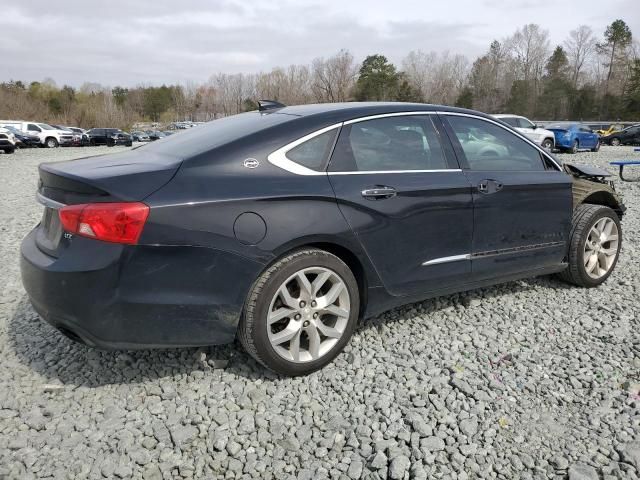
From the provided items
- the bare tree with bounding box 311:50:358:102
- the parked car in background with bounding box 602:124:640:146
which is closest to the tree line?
the bare tree with bounding box 311:50:358:102

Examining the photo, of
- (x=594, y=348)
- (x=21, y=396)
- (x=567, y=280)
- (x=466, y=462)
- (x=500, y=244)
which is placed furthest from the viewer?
(x=567, y=280)

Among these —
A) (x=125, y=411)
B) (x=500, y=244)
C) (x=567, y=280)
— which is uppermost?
(x=500, y=244)

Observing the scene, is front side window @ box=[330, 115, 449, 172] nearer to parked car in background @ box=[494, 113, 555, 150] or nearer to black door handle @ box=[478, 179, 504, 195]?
black door handle @ box=[478, 179, 504, 195]

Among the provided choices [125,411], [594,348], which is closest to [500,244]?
[594,348]

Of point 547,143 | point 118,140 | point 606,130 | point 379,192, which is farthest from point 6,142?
point 606,130

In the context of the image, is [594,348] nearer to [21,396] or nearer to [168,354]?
[168,354]

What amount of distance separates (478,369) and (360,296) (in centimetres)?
82

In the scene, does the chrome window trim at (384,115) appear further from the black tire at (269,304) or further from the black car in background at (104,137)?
the black car in background at (104,137)

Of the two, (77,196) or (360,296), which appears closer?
Result: (77,196)

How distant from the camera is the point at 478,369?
3.05 m

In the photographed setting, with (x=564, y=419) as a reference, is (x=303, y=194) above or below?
above

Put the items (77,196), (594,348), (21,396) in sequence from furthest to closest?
(594,348), (21,396), (77,196)

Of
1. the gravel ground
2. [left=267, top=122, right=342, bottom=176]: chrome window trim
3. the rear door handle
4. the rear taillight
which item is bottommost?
the gravel ground

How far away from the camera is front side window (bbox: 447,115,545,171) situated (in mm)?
3604
